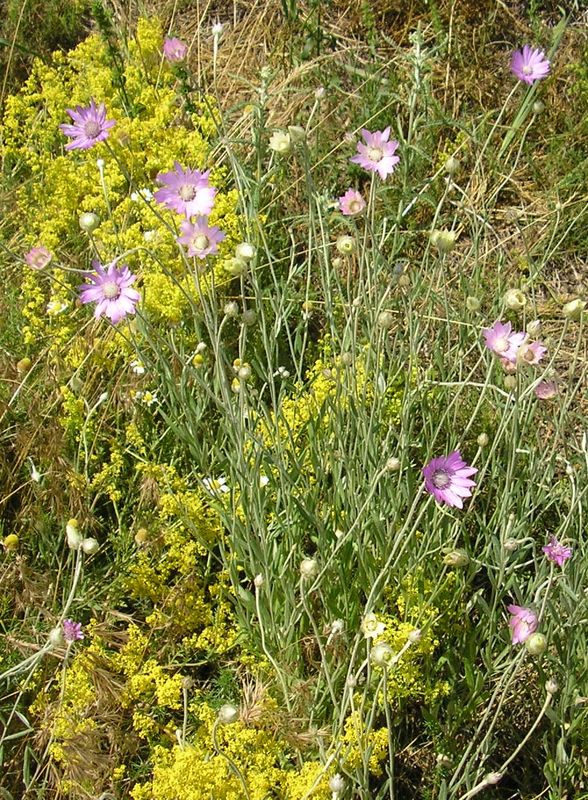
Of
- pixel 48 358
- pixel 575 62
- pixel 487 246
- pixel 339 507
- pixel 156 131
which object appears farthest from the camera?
pixel 575 62

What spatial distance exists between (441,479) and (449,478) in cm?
2

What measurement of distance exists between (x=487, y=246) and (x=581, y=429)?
0.85 meters

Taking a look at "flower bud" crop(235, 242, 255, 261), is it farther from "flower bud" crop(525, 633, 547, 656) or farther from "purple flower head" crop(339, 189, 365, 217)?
"flower bud" crop(525, 633, 547, 656)

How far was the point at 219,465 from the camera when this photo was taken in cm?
241

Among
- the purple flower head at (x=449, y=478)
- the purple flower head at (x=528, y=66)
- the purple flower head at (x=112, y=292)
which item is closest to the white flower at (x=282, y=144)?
the purple flower head at (x=112, y=292)

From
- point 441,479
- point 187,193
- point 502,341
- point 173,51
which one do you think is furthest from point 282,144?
point 173,51

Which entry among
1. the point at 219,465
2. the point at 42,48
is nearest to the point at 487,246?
the point at 219,465

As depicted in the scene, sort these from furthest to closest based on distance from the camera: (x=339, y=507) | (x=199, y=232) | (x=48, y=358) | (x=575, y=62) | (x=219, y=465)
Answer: (x=575, y=62) → (x=48, y=358) → (x=219, y=465) → (x=339, y=507) → (x=199, y=232)

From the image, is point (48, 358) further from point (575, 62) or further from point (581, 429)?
point (575, 62)

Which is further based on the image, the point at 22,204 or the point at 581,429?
the point at 22,204

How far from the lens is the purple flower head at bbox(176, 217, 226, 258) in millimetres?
1833

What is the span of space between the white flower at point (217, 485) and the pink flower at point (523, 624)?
2.56 feet

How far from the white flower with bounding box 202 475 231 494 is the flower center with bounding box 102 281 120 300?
51 cm

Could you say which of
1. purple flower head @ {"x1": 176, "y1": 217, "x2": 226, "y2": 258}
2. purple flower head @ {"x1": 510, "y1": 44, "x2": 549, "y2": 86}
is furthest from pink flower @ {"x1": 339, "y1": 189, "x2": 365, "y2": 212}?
purple flower head @ {"x1": 510, "y1": 44, "x2": 549, "y2": 86}
